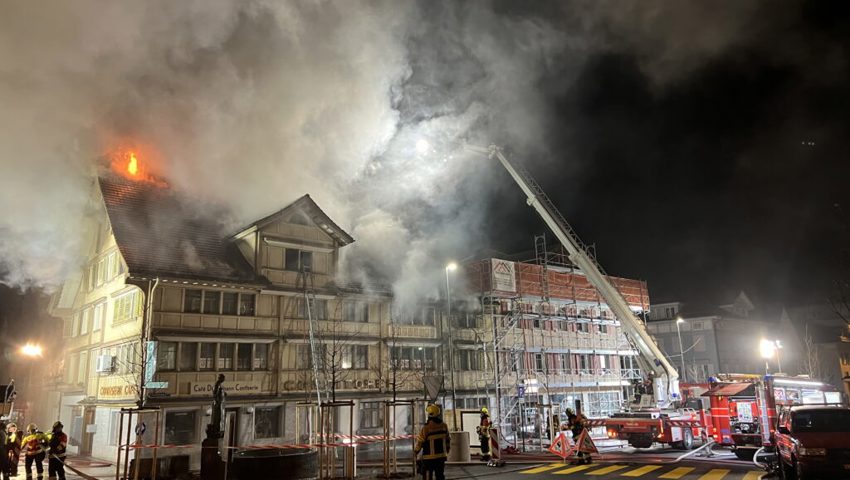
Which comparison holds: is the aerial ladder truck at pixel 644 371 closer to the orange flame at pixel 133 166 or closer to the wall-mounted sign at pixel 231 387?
the wall-mounted sign at pixel 231 387

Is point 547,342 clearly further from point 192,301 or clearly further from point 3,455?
point 3,455

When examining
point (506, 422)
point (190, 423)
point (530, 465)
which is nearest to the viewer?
point (530, 465)

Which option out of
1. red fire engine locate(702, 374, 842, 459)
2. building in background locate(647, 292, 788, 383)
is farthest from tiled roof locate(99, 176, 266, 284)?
building in background locate(647, 292, 788, 383)

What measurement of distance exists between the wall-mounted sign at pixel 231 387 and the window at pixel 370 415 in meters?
5.78

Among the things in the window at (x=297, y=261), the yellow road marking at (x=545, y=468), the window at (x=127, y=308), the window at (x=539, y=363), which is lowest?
the yellow road marking at (x=545, y=468)

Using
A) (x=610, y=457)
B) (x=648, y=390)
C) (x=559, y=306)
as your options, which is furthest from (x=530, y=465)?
(x=559, y=306)

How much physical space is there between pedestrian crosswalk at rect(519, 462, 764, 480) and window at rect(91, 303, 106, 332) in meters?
22.6

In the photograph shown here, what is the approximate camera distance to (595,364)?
136 ft

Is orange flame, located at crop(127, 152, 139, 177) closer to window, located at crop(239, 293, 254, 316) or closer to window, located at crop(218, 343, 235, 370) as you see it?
window, located at crop(239, 293, 254, 316)

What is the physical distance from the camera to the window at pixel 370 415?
2834 centimetres

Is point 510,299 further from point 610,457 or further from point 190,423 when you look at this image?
point 190,423

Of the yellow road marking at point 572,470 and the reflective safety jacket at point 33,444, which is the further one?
the reflective safety jacket at point 33,444

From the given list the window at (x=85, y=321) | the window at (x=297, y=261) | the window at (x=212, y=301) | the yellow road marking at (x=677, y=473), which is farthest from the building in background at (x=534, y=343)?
the window at (x=85, y=321)

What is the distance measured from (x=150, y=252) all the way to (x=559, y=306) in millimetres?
26993
